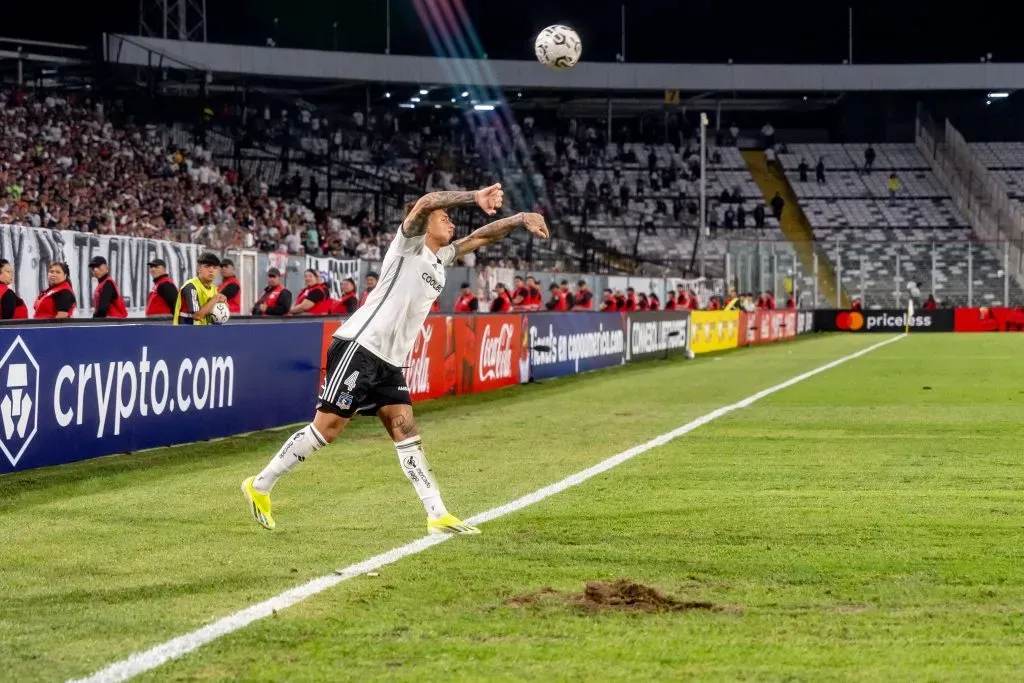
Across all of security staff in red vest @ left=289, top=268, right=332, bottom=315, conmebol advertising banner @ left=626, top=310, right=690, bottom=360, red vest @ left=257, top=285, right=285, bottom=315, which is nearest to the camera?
red vest @ left=257, top=285, right=285, bottom=315

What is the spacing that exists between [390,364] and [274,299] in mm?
13531

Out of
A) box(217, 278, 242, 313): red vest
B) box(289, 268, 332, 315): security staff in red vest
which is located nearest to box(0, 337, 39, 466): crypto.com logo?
box(217, 278, 242, 313): red vest

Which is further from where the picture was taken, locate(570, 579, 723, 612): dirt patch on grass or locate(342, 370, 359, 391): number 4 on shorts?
locate(342, 370, 359, 391): number 4 on shorts

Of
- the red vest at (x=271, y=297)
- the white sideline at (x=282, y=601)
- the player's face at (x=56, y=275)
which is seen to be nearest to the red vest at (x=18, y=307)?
the player's face at (x=56, y=275)

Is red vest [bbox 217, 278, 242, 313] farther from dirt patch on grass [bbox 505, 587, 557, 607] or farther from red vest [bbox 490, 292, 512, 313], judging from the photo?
dirt patch on grass [bbox 505, 587, 557, 607]

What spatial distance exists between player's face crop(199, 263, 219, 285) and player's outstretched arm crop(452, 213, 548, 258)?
8.11 meters

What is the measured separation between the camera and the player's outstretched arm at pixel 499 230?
8.19m

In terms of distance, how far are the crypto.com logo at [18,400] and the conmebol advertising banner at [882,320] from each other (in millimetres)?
51463

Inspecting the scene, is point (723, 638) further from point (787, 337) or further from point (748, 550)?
point (787, 337)

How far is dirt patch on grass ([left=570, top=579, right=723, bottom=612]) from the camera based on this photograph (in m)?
5.93

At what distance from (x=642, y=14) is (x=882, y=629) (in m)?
70.2

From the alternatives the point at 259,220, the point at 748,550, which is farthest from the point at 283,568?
the point at 259,220

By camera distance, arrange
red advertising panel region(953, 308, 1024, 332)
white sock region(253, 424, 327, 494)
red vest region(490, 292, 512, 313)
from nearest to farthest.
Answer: white sock region(253, 424, 327, 494) → red vest region(490, 292, 512, 313) → red advertising panel region(953, 308, 1024, 332)

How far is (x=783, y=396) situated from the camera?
66.8 ft
